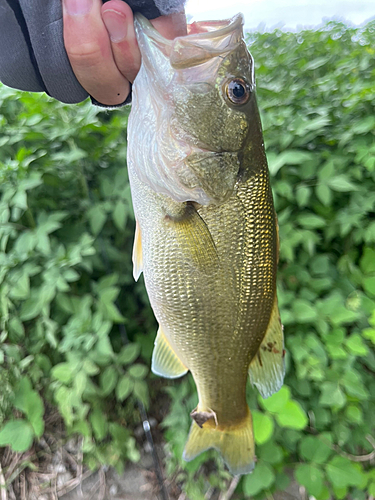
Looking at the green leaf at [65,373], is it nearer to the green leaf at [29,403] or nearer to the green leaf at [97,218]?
the green leaf at [29,403]

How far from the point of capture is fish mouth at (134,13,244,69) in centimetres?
51

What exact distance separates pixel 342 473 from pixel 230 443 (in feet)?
1.73

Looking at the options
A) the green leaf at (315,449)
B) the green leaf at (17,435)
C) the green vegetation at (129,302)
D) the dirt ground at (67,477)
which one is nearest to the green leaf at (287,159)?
the green vegetation at (129,302)

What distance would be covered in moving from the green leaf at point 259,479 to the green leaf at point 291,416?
0.69ft

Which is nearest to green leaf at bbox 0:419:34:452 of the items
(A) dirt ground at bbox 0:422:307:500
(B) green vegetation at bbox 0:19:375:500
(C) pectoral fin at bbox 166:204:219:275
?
(B) green vegetation at bbox 0:19:375:500

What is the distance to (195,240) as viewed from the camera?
63 centimetres

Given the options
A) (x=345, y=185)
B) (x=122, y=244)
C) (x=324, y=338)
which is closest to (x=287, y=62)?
(x=345, y=185)

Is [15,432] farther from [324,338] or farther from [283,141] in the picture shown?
[283,141]

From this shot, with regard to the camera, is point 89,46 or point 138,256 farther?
point 138,256

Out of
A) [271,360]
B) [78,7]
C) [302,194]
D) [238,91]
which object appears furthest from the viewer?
[302,194]

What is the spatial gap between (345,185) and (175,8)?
2.77 feet

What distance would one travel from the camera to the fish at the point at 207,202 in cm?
58

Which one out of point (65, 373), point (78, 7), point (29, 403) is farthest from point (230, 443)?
point (78, 7)

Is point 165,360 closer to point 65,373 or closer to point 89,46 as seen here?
point 65,373
